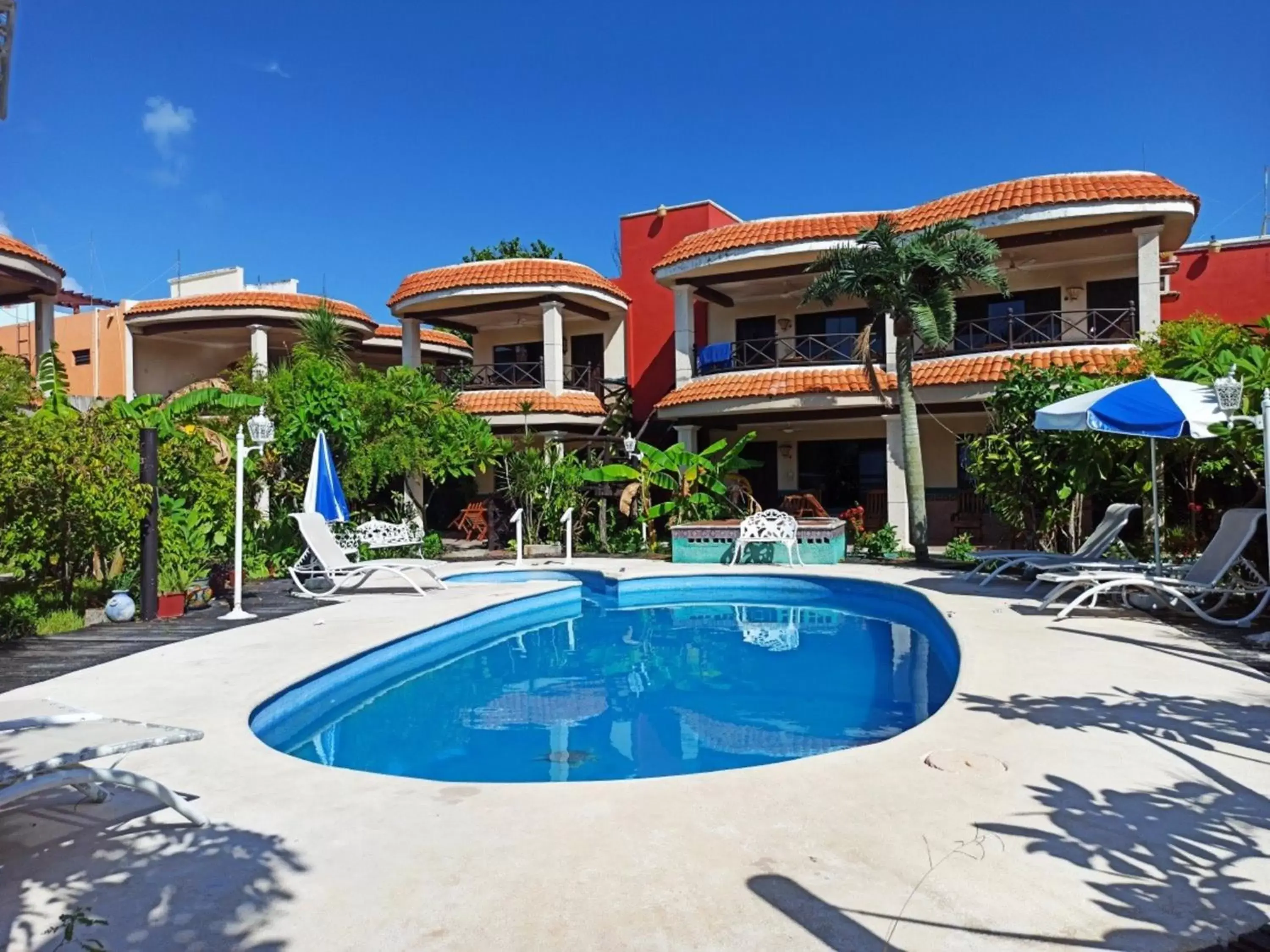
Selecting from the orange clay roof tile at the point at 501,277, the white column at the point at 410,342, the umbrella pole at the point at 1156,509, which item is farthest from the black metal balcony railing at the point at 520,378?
the umbrella pole at the point at 1156,509

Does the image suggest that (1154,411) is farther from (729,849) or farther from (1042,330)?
(1042,330)

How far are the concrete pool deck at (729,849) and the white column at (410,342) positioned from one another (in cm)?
1774

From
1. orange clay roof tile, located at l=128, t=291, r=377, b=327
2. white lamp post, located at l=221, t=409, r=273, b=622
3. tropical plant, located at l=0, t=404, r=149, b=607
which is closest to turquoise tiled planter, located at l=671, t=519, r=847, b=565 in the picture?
white lamp post, located at l=221, t=409, r=273, b=622

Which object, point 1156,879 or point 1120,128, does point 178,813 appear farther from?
point 1120,128

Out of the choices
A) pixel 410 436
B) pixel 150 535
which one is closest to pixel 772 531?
pixel 410 436

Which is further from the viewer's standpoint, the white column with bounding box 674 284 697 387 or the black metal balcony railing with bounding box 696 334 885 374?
the white column with bounding box 674 284 697 387

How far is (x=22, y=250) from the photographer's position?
58.2 ft

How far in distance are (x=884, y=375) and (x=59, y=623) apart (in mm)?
14770

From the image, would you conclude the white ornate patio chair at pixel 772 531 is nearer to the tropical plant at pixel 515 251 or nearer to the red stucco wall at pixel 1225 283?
the red stucco wall at pixel 1225 283

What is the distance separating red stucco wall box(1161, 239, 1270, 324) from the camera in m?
21.4

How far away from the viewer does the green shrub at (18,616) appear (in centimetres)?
868

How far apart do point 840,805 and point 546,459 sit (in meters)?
15.3

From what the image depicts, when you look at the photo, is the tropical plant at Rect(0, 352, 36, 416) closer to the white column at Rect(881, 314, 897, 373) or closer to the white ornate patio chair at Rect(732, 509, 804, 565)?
the white ornate patio chair at Rect(732, 509, 804, 565)

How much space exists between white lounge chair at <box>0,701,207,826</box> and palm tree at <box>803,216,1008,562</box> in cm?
1224
